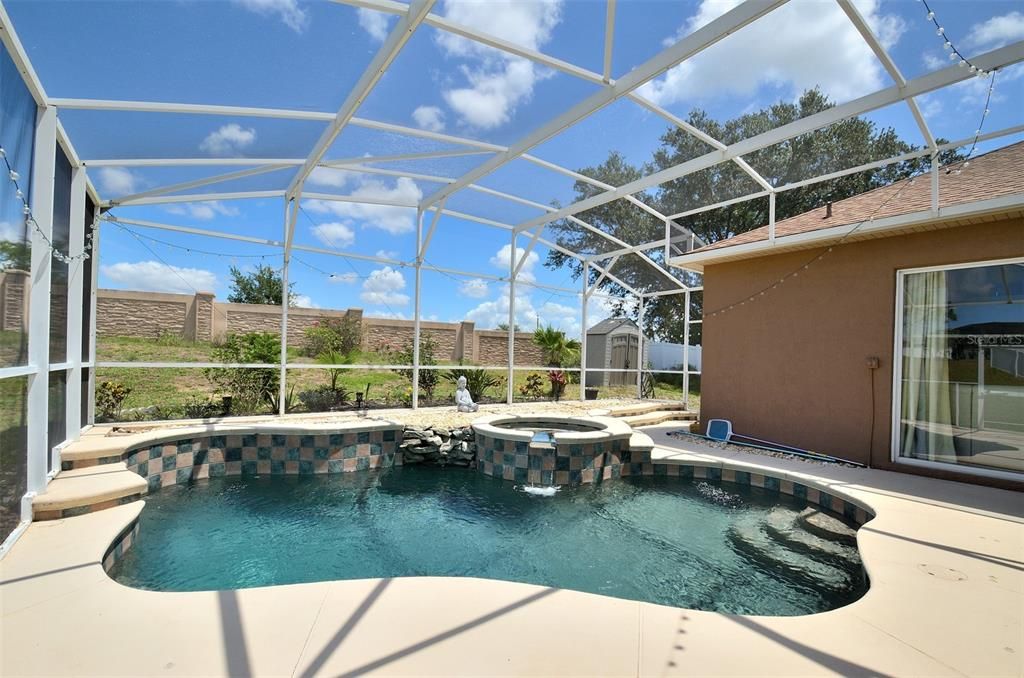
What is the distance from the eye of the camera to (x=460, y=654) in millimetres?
2115

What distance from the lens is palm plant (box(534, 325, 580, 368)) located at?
41.3 ft

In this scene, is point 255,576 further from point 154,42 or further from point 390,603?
point 154,42

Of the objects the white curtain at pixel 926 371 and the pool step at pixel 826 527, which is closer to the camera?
the pool step at pixel 826 527

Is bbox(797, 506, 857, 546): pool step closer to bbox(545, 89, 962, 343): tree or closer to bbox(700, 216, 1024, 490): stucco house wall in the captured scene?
bbox(700, 216, 1024, 490): stucco house wall

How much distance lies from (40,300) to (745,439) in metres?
9.05

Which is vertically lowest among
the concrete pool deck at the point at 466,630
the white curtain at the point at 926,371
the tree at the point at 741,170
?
the concrete pool deck at the point at 466,630

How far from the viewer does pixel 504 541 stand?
449 centimetres

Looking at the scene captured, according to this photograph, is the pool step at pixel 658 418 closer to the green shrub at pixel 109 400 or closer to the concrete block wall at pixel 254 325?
the concrete block wall at pixel 254 325

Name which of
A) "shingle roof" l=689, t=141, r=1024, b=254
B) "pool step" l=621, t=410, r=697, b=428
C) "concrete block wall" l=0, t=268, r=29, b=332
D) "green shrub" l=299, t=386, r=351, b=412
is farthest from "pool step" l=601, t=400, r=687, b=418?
"concrete block wall" l=0, t=268, r=29, b=332

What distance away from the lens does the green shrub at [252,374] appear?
8539 mm

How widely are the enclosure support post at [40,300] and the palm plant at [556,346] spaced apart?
9840 mm

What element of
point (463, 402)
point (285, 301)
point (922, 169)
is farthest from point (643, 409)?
point (285, 301)

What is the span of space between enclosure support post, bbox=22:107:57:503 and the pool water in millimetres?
1046

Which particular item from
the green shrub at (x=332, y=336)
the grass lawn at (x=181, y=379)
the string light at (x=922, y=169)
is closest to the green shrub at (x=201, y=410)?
the grass lawn at (x=181, y=379)
